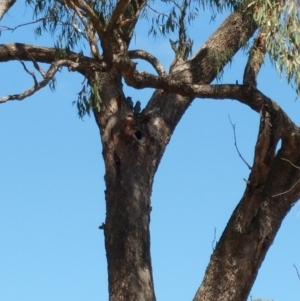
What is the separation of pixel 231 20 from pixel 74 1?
1779mm

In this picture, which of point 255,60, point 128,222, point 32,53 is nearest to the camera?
point 128,222

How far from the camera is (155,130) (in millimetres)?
6191

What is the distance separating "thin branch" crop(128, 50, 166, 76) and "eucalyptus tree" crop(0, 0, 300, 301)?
66 mm

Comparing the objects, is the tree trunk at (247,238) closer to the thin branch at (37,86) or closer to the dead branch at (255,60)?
the dead branch at (255,60)

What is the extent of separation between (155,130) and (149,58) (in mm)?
884

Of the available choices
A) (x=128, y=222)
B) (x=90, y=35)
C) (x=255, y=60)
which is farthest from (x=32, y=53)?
(x=255, y=60)

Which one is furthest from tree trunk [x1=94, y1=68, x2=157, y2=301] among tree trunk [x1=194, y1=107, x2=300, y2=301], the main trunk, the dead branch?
the dead branch

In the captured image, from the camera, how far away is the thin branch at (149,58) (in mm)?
6695

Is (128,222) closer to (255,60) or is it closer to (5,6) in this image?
(255,60)

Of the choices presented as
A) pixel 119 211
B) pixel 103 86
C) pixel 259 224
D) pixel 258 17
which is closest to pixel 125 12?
pixel 103 86

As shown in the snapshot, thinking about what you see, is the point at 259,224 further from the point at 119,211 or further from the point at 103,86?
the point at 103,86

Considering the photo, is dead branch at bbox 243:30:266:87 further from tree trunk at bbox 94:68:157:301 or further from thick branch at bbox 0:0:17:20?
thick branch at bbox 0:0:17:20

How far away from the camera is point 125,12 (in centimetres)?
669

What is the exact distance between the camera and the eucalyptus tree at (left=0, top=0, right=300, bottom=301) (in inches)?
210
